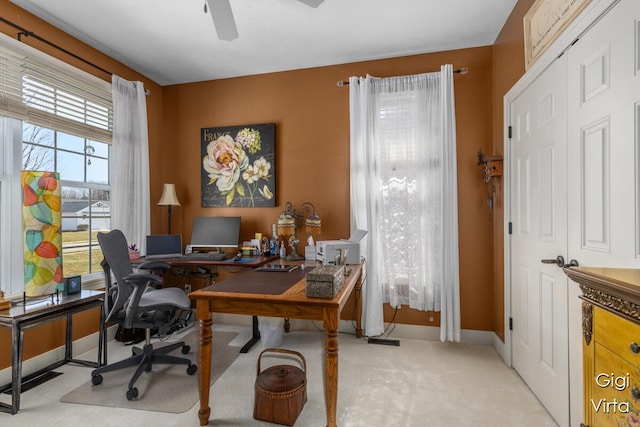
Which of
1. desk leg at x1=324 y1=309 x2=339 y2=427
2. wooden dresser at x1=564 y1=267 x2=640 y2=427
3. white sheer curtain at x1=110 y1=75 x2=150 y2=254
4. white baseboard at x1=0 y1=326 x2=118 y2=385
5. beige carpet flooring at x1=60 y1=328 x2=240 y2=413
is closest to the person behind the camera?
wooden dresser at x1=564 y1=267 x2=640 y2=427

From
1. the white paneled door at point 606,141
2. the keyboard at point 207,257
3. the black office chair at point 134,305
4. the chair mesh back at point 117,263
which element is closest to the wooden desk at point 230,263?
the keyboard at point 207,257

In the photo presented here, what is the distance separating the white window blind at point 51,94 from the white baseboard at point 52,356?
1.84 m

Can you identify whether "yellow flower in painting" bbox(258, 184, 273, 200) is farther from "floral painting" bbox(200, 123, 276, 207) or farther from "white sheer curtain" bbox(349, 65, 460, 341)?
"white sheer curtain" bbox(349, 65, 460, 341)

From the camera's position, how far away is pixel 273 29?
2.68 m

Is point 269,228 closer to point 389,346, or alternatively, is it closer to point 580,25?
point 389,346

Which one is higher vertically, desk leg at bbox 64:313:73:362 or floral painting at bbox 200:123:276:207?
floral painting at bbox 200:123:276:207

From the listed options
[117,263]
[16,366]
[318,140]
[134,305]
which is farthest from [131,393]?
[318,140]

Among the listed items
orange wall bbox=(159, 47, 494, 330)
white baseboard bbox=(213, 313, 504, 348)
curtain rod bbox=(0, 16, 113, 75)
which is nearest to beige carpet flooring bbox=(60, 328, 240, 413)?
white baseboard bbox=(213, 313, 504, 348)

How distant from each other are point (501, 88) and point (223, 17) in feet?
7.59

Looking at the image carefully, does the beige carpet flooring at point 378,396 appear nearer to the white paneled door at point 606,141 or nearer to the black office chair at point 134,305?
the black office chair at point 134,305

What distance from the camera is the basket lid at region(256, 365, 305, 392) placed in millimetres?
1836

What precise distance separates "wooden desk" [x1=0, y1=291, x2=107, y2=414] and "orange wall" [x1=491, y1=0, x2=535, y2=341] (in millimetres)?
3331

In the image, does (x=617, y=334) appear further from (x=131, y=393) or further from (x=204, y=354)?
(x=131, y=393)

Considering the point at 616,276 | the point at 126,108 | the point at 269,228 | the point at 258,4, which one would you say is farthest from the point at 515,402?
the point at 126,108
